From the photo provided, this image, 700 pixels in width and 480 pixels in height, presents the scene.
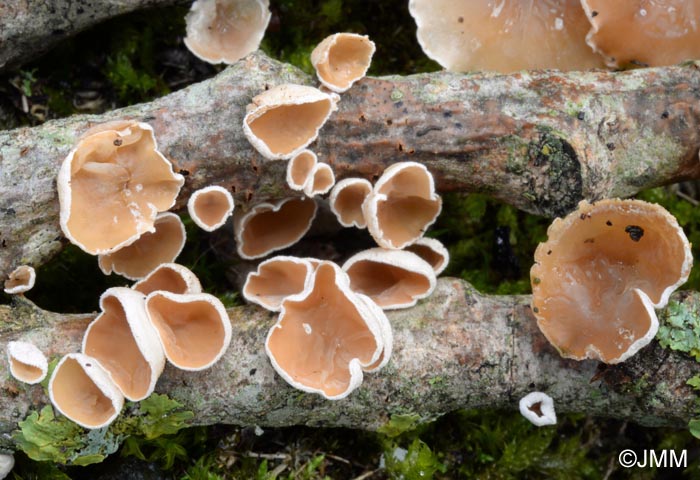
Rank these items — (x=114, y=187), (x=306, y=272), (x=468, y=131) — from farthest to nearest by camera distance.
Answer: (x=468, y=131), (x=306, y=272), (x=114, y=187)

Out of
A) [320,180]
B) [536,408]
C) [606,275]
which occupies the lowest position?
[536,408]

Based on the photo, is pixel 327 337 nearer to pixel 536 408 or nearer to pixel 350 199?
pixel 350 199

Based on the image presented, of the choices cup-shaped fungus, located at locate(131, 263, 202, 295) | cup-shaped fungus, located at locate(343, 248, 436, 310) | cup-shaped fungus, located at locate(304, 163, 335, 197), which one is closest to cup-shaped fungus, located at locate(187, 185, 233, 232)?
cup-shaped fungus, located at locate(131, 263, 202, 295)

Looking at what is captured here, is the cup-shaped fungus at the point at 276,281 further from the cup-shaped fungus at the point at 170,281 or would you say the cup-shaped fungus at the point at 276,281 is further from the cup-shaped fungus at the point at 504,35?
the cup-shaped fungus at the point at 504,35

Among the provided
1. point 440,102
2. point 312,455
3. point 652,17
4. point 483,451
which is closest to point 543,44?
point 652,17

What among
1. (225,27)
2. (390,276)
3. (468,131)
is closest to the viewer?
(468,131)

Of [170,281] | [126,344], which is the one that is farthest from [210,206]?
[126,344]

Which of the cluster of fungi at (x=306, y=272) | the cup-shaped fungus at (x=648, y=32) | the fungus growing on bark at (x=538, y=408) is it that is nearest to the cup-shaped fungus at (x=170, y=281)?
the cluster of fungi at (x=306, y=272)
